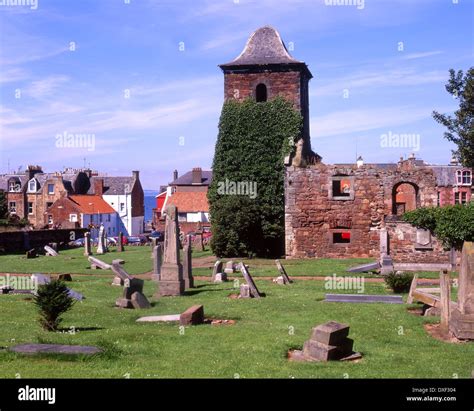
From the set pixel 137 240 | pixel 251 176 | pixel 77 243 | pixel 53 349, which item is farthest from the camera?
pixel 137 240

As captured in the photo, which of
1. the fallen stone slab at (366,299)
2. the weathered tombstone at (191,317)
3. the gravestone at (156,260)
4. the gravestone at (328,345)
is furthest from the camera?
the gravestone at (156,260)

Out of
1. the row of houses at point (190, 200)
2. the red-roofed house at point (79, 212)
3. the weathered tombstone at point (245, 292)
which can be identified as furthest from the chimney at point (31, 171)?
the weathered tombstone at point (245, 292)

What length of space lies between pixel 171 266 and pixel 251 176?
61.4 ft

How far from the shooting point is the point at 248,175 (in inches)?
1479

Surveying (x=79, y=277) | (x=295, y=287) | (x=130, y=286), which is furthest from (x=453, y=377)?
(x=79, y=277)

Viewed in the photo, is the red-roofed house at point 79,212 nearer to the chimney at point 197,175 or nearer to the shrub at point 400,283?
the chimney at point 197,175

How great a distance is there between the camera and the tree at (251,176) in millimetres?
36219

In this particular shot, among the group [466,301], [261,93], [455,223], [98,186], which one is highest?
[261,93]

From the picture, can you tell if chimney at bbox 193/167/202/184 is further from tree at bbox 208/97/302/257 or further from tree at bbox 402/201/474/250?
tree at bbox 402/201/474/250

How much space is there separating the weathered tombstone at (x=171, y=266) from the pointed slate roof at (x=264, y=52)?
2099 centimetres

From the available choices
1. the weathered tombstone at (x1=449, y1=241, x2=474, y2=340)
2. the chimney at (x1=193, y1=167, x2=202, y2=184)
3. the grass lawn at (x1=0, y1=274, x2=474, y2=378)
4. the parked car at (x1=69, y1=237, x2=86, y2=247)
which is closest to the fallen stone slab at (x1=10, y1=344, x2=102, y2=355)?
the grass lawn at (x1=0, y1=274, x2=474, y2=378)

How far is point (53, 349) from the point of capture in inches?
414

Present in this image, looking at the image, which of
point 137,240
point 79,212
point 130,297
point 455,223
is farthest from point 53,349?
point 79,212

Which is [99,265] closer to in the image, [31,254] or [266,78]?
[31,254]
